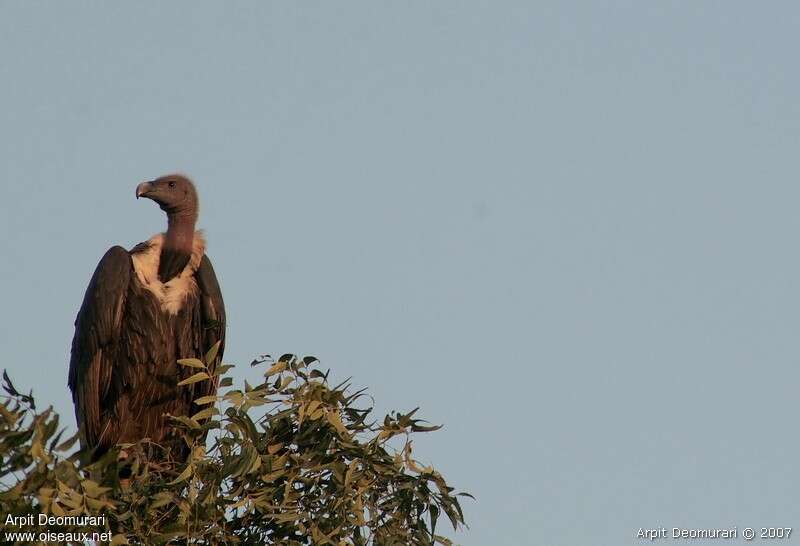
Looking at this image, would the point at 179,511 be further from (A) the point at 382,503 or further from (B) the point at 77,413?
(B) the point at 77,413

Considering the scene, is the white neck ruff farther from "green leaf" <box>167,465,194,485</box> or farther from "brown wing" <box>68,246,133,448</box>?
"green leaf" <box>167,465,194,485</box>

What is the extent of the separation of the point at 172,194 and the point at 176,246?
A: 57cm

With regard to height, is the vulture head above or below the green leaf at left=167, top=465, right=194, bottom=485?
above

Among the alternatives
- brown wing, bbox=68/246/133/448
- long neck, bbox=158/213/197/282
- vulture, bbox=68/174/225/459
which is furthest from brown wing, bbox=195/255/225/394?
brown wing, bbox=68/246/133/448

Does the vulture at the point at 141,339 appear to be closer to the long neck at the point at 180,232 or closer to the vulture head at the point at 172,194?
the long neck at the point at 180,232

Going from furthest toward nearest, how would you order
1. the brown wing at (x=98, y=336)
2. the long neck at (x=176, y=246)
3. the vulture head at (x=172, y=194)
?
the vulture head at (x=172, y=194)
the long neck at (x=176, y=246)
the brown wing at (x=98, y=336)

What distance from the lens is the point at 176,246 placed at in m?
10.0

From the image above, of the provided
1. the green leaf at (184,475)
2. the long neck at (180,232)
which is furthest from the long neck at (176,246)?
the green leaf at (184,475)

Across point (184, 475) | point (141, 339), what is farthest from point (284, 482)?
point (141, 339)

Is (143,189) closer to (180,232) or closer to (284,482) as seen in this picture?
(180,232)

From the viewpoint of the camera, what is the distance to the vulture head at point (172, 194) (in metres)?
10.4

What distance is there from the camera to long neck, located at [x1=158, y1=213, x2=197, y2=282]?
989 cm

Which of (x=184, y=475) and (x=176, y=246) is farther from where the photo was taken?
(x=176, y=246)

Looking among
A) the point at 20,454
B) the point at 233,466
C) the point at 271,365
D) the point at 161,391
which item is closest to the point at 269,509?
the point at 233,466
